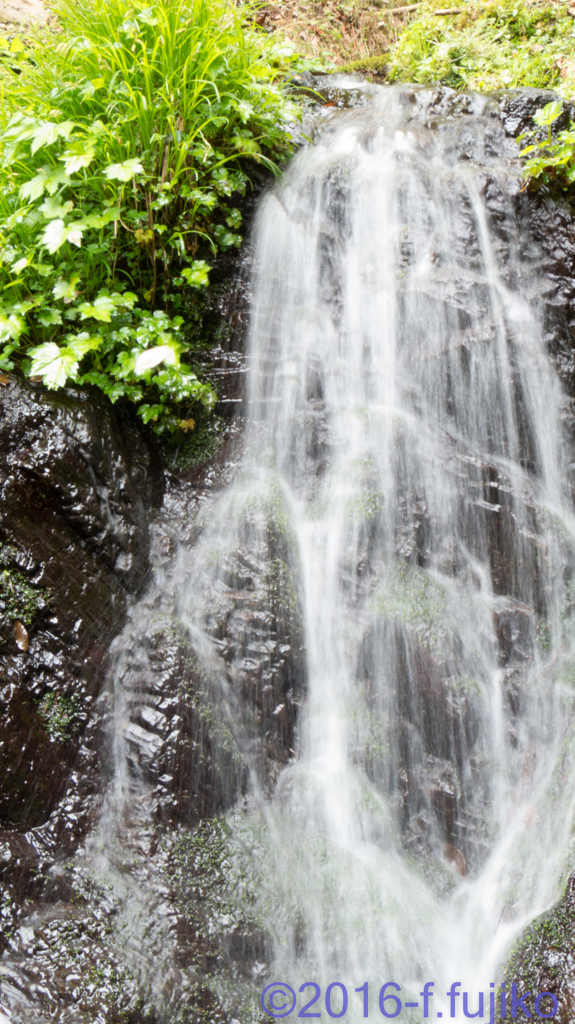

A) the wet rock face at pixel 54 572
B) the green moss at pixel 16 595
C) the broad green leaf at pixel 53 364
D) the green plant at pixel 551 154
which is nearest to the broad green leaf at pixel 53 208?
the broad green leaf at pixel 53 364

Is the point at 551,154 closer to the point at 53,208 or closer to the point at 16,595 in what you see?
the point at 53,208

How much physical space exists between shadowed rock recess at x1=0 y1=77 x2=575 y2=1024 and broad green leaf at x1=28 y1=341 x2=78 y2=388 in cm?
24

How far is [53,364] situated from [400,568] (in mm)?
1995

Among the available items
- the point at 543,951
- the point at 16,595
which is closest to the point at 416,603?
the point at 543,951

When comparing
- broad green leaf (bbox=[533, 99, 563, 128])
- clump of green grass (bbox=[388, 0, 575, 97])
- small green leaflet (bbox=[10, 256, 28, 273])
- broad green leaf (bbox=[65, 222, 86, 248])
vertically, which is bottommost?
small green leaflet (bbox=[10, 256, 28, 273])

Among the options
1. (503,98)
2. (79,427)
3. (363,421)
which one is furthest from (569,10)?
(79,427)

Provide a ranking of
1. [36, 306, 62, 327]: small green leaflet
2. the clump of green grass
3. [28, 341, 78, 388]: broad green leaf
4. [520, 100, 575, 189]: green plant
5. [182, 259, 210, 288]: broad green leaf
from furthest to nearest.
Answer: the clump of green grass → [520, 100, 575, 189]: green plant → [182, 259, 210, 288]: broad green leaf → [36, 306, 62, 327]: small green leaflet → [28, 341, 78, 388]: broad green leaf

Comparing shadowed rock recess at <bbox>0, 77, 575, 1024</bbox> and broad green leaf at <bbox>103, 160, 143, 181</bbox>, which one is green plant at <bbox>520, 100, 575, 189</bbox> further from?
broad green leaf at <bbox>103, 160, 143, 181</bbox>

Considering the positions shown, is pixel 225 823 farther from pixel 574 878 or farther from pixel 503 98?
pixel 503 98

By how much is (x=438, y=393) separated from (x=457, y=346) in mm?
327

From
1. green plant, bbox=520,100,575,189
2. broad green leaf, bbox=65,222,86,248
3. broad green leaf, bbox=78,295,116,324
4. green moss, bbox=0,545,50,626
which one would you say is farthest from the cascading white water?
broad green leaf, bbox=65,222,86,248

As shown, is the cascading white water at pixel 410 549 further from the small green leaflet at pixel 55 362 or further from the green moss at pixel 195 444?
the small green leaflet at pixel 55 362

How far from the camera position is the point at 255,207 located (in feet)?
12.2

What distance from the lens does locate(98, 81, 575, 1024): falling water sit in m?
2.40
